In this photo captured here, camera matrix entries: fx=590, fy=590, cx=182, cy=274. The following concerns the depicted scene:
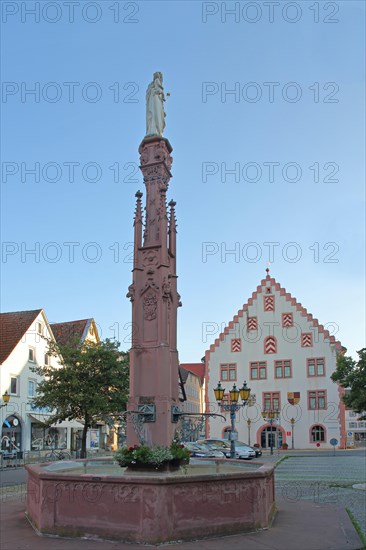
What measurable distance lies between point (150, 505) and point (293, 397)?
177 feet

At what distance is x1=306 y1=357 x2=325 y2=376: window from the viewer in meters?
60.7

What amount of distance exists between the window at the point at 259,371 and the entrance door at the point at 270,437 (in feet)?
17.4

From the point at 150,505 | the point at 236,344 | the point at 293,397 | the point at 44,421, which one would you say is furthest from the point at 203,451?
the point at 236,344

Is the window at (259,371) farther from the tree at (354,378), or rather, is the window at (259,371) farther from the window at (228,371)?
the tree at (354,378)

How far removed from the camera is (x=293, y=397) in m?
60.7

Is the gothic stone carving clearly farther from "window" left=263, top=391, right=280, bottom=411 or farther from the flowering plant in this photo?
"window" left=263, top=391, right=280, bottom=411

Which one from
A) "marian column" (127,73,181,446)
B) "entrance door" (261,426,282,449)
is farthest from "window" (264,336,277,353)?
"marian column" (127,73,181,446)

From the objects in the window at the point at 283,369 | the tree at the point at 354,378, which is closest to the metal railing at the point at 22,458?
the tree at the point at 354,378

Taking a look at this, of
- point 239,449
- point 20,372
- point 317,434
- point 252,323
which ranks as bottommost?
point 317,434

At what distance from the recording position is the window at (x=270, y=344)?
6302cm

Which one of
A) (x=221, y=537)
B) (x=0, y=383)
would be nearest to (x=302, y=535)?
(x=221, y=537)

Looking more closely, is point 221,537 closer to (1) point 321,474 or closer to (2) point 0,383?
(1) point 321,474

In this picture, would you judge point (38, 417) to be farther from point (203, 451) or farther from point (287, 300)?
point (287, 300)

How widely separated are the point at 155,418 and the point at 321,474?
16287 millimetres
